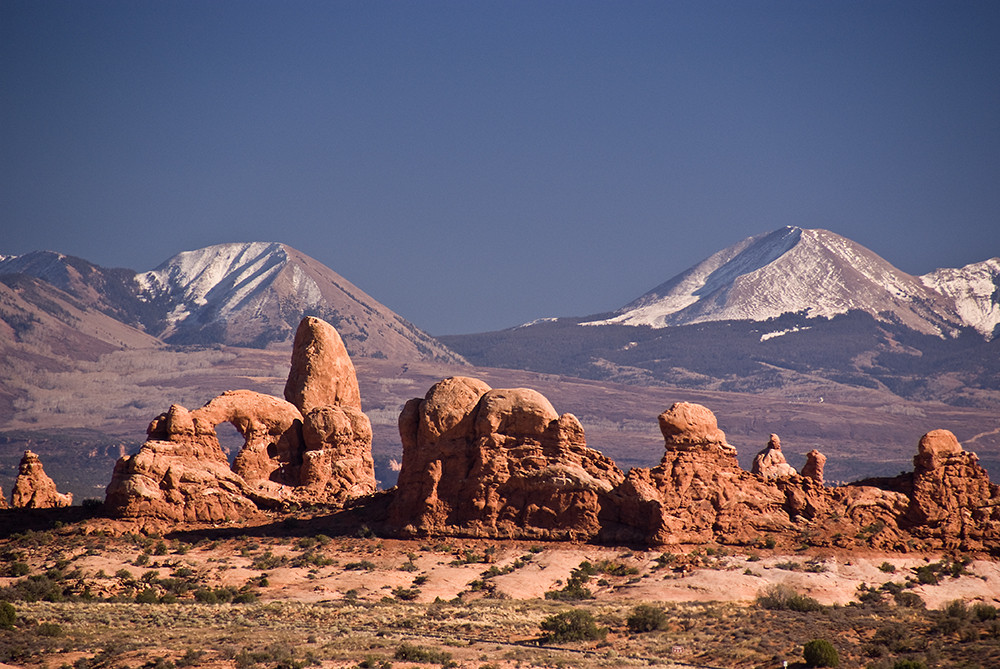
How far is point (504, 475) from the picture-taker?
38500 mm

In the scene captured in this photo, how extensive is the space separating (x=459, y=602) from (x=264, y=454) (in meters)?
15.6

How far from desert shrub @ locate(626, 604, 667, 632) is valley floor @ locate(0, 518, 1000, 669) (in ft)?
0.11

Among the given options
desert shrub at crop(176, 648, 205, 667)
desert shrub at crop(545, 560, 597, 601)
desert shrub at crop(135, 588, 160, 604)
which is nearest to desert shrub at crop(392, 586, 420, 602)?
desert shrub at crop(545, 560, 597, 601)

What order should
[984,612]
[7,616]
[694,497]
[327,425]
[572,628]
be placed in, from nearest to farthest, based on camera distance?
[7,616], [572,628], [984,612], [694,497], [327,425]

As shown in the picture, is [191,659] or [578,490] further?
[578,490]

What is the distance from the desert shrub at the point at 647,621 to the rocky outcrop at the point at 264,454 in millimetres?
16296

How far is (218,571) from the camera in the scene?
35438 mm

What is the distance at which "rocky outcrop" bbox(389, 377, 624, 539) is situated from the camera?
125 ft

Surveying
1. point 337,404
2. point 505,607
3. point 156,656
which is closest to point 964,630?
point 505,607

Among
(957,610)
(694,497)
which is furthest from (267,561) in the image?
(957,610)

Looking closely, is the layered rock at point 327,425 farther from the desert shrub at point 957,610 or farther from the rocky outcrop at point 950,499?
the desert shrub at point 957,610

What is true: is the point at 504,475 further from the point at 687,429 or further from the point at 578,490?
the point at 687,429

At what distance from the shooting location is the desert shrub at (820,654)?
26.5 m

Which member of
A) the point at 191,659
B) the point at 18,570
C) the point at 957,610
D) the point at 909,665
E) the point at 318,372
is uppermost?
the point at 318,372
